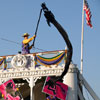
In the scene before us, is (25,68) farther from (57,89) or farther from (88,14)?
(88,14)

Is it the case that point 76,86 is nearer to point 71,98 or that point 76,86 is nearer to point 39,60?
point 71,98

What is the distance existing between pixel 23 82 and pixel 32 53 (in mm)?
3584

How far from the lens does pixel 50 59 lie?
28.0 metres

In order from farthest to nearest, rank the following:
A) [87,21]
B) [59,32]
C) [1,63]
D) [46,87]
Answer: [87,21]
[1,63]
[46,87]
[59,32]

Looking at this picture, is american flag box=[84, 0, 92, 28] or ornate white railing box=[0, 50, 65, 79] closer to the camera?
ornate white railing box=[0, 50, 65, 79]

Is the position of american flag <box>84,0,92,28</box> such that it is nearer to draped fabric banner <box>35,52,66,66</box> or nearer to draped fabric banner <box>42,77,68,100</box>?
draped fabric banner <box>35,52,66,66</box>

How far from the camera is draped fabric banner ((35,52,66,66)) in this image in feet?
91.1

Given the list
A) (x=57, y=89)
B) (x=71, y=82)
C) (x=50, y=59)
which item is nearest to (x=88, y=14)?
(x=50, y=59)

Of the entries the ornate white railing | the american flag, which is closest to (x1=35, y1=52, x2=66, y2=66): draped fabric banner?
the ornate white railing

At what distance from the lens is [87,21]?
1361 inches

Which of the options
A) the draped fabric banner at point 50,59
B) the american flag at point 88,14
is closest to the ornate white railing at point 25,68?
the draped fabric banner at point 50,59

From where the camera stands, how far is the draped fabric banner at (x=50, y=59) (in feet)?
91.1

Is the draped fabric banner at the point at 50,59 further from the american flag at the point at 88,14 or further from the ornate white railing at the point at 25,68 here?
the american flag at the point at 88,14

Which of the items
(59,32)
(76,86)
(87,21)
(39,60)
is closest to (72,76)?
(76,86)
